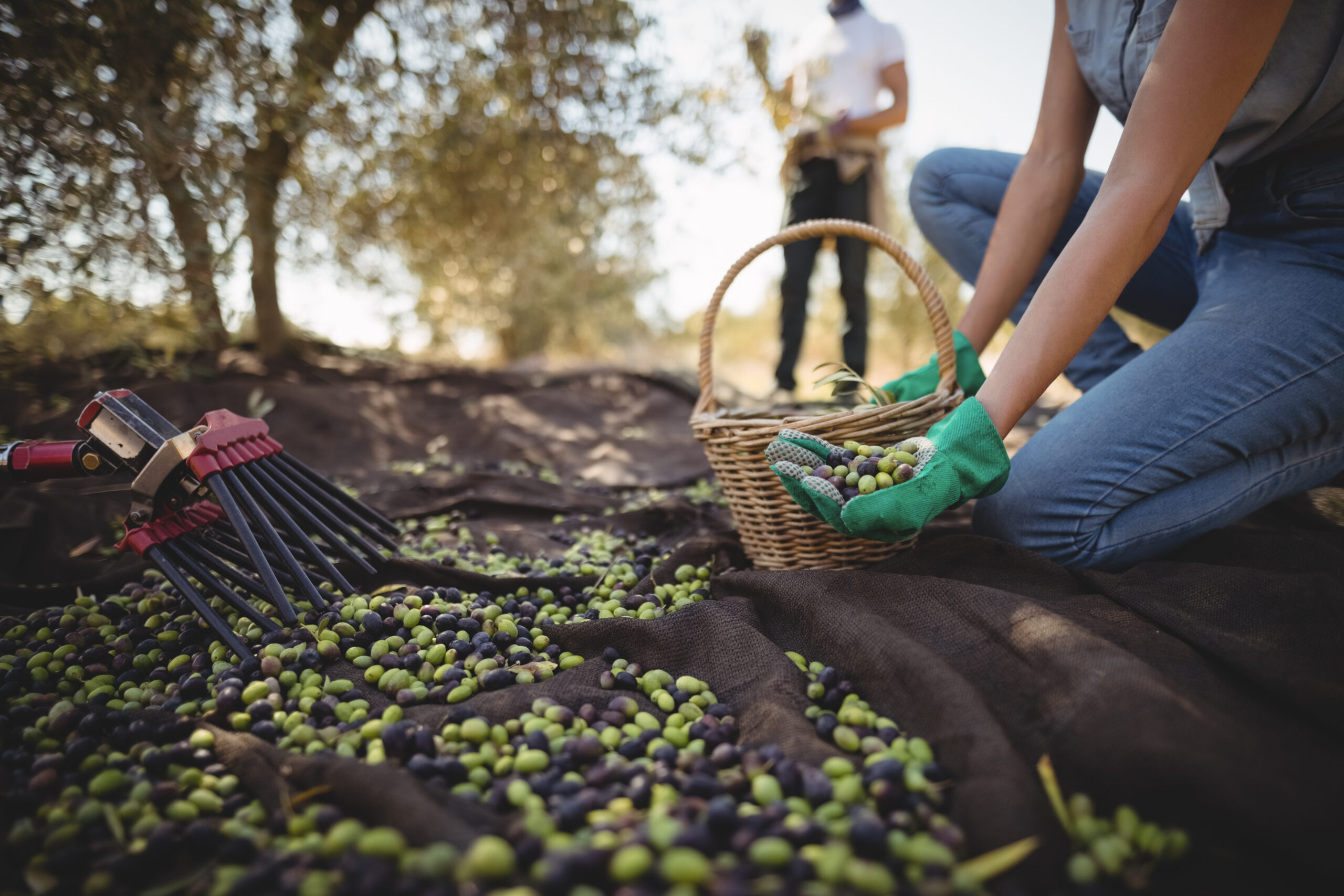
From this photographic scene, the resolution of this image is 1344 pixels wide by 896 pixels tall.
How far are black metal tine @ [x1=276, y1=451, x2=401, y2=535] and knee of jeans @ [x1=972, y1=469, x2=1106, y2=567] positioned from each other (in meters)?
1.81

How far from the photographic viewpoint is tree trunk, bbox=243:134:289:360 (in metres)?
3.34

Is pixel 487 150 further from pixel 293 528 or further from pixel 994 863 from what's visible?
pixel 994 863

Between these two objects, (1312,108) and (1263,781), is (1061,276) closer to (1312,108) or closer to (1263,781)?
(1312,108)

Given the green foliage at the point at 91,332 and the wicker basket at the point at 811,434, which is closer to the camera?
the wicker basket at the point at 811,434

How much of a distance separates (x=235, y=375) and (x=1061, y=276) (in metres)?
4.18

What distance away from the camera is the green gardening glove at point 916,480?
1.33 meters

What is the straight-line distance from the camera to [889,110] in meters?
3.90

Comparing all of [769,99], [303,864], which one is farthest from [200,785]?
[769,99]

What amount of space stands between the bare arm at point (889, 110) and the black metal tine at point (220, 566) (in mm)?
3736

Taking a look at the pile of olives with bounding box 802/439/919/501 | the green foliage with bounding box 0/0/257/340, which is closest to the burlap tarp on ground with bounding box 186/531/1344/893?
the pile of olives with bounding box 802/439/919/501

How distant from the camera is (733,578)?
1.69m

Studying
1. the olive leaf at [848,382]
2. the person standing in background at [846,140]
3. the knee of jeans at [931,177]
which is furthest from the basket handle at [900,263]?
the person standing in background at [846,140]

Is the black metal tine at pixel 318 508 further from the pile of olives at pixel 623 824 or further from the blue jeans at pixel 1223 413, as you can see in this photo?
the blue jeans at pixel 1223 413

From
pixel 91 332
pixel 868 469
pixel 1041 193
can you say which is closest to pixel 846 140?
pixel 1041 193
